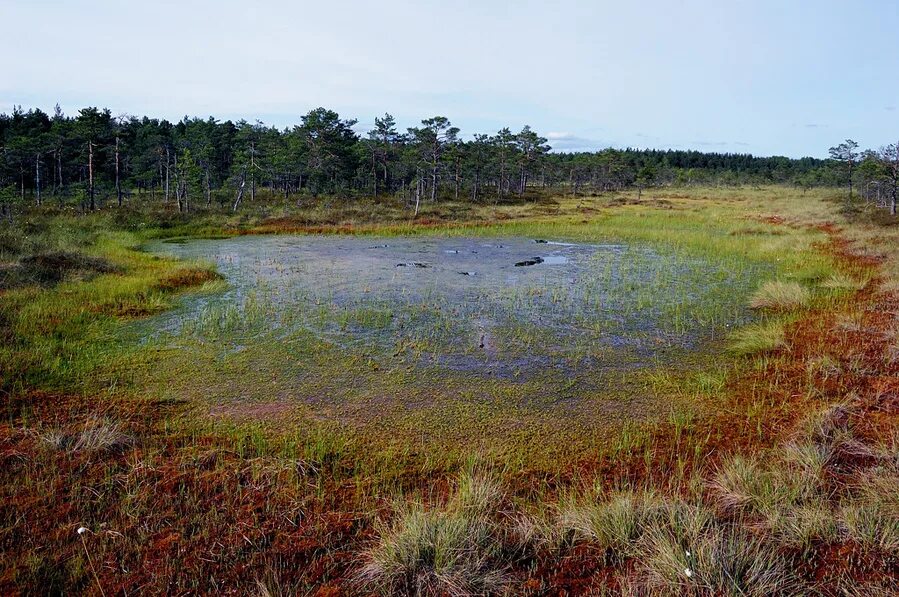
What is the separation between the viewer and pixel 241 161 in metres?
47.0

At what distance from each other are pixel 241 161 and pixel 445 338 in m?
43.7

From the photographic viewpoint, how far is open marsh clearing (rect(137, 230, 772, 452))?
22.6ft

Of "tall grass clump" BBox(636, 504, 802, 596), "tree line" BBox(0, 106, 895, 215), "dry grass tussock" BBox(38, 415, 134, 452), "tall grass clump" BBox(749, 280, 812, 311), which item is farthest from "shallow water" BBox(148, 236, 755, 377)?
"tree line" BBox(0, 106, 895, 215)

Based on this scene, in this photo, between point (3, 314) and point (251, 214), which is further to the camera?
point (251, 214)

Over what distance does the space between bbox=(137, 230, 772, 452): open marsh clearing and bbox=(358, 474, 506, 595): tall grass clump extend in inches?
80.0

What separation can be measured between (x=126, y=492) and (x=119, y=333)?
6.27 meters

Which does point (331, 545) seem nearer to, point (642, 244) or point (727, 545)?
point (727, 545)

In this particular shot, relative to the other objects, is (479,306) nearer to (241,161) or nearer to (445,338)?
(445,338)

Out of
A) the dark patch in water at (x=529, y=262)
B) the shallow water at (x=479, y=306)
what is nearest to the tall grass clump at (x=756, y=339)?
the shallow water at (x=479, y=306)

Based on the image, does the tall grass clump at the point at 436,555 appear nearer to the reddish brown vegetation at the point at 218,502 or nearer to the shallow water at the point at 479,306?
the reddish brown vegetation at the point at 218,502

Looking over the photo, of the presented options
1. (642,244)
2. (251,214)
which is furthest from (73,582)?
(251,214)

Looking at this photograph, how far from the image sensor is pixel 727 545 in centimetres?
380

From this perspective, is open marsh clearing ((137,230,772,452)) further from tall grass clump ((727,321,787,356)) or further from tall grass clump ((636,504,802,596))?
tall grass clump ((636,504,802,596))

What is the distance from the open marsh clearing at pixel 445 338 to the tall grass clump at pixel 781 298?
20.3 inches
